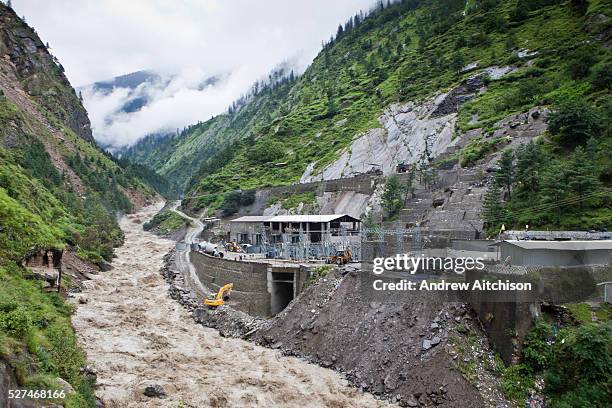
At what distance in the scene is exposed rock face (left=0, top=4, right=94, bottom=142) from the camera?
120750mm

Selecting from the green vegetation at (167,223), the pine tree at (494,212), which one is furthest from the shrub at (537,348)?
the green vegetation at (167,223)

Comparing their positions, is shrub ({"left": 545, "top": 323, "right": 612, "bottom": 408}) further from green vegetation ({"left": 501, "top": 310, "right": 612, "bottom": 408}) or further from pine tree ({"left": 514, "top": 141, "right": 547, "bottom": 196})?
pine tree ({"left": 514, "top": 141, "right": 547, "bottom": 196})

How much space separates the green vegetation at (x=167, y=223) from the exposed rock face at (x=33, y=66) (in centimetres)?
5248

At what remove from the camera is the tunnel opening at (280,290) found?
33919 millimetres

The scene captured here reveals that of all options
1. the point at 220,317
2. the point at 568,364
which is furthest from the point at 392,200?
the point at 568,364

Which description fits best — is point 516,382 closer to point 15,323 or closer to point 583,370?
point 583,370

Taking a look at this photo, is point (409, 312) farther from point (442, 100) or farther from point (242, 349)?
point (442, 100)

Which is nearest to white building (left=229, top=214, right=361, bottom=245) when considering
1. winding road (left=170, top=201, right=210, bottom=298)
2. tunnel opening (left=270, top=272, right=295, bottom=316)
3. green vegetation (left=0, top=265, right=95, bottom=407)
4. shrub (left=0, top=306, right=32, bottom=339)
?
winding road (left=170, top=201, right=210, bottom=298)

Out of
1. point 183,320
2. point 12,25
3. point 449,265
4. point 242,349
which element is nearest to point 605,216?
point 449,265

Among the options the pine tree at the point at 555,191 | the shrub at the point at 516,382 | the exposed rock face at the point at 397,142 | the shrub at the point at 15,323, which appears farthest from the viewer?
the exposed rock face at the point at 397,142

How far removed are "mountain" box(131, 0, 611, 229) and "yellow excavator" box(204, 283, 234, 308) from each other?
24125mm

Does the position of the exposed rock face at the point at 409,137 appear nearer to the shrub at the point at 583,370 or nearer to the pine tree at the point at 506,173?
the pine tree at the point at 506,173

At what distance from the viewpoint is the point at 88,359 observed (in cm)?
2336

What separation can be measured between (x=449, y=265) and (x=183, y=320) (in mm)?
21302
